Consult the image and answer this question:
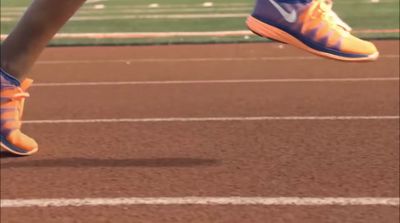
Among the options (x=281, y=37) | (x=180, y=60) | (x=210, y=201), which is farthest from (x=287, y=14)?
(x=180, y=60)

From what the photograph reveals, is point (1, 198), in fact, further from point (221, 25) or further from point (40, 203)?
point (221, 25)

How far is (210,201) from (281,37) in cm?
114

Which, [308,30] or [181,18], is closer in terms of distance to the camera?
[308,30]

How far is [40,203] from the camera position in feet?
9.34

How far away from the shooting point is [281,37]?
1830 mm

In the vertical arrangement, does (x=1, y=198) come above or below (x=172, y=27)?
above

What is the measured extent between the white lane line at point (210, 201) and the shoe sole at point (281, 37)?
1.09 metres

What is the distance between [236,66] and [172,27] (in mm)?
5290

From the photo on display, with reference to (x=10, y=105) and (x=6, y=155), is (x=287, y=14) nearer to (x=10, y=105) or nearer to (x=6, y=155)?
(x=10, y=105)

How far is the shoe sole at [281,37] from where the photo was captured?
178 cm

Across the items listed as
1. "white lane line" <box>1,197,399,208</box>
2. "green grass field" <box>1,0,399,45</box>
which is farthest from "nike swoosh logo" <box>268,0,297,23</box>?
"green grass field" <box>1,0,399,45</box>

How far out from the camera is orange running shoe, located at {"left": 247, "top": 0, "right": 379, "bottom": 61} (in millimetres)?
1780

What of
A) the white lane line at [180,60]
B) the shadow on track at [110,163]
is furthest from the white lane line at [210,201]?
the white lane line at [180,60]

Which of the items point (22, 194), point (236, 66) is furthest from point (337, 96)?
point (22, 194)
